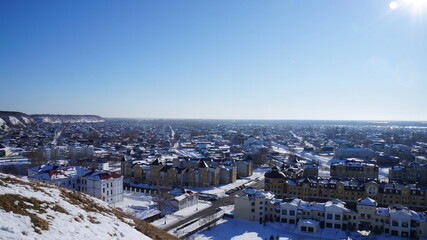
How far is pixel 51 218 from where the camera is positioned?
10188 millimetres

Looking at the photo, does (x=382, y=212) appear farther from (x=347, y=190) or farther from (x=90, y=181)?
(x=90, y=181)

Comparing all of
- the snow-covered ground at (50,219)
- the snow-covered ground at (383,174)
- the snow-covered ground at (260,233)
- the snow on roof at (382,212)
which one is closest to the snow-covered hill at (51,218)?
the snow-covered ground at (50,219)

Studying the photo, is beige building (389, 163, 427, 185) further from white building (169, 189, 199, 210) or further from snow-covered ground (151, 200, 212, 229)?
white building (169, 189, 199, 210)

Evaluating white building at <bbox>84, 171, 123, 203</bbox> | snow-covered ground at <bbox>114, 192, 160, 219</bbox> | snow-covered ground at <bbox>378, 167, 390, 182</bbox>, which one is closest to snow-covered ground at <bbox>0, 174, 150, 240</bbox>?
snow-covered ground at <bbox>114, 192, 160, 219</bbox>

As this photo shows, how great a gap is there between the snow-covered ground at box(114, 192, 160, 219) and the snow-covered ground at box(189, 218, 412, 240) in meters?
5.67

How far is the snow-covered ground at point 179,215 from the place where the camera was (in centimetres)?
2666

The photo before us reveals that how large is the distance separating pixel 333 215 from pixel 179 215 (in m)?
13.8

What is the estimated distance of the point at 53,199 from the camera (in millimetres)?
12648

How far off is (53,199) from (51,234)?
4.12m

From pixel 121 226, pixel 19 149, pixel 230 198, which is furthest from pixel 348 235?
pixel 19 149

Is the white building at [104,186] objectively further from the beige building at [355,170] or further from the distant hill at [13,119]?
the distant hill at [13,119]

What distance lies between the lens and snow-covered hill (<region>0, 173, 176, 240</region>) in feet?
28.7

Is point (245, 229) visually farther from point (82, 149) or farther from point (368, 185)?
point (82, 149)

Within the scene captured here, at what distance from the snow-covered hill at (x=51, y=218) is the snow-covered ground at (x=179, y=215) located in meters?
13.0
